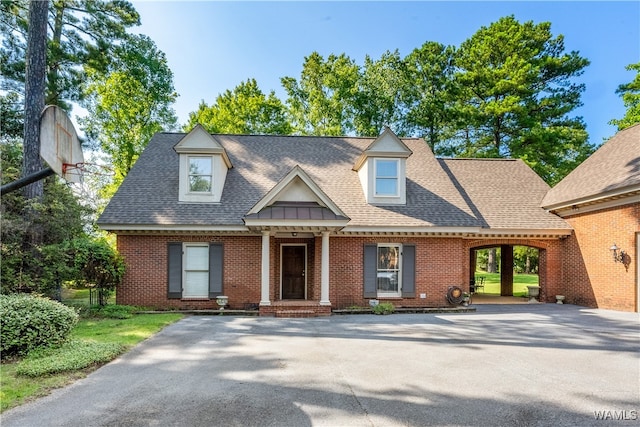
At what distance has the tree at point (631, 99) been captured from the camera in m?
23.5

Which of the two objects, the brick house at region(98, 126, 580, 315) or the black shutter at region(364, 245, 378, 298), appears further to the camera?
the black shutter at region(364, 245, 378, 298)

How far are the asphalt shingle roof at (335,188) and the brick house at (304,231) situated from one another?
0.06 meters

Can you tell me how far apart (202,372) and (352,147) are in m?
12.6

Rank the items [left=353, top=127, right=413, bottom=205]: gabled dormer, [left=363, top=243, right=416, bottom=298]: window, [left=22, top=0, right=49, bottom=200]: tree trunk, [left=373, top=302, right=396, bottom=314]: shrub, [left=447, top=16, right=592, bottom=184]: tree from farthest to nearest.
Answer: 1. [left=447, top=16, right=592, bottom=184]: tree
2. [left=353, top=127, right=413, bottom=205]: gabled dormer
3. [left=363, top=243, right=416, bottom=298]: window
4. [left=373, top=302, right=396, bottom=314]: shrub
5. [left=22, top=0, right=49, bottom=200]: tree trunk

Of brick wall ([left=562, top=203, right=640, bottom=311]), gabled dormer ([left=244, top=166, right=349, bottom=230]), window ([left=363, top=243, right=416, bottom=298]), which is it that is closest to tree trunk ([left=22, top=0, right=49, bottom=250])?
gabled dormer ([left=244, top=166, right=349, bottom=230])

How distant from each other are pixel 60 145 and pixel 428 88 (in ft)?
96.8

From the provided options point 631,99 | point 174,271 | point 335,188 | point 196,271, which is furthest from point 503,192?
point 631,99

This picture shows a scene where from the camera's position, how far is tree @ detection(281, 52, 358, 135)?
95.2ft

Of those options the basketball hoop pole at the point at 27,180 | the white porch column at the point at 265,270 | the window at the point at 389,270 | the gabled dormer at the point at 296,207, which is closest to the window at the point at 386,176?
the window at the point at 389,270

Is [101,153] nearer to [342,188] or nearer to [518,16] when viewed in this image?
[342,188]

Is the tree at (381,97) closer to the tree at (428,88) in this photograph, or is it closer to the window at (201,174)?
the tree at (428,88)

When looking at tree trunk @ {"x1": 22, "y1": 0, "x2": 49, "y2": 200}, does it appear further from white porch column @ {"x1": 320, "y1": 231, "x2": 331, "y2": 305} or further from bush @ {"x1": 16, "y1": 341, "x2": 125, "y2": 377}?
white porch column @ {"x1": 320, "y1": 231, "x2": 331, "y2": 305}

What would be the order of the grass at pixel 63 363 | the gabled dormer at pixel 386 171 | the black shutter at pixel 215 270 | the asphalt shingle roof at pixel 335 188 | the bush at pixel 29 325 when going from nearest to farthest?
1. the grass at pixel 63 363
2. the bush at pixel 29 325
3. the black shutter at pixel 215 270
4. the asphalt shingle roof at pixel 335 188
5. the gabled dormer at pixel 386 171

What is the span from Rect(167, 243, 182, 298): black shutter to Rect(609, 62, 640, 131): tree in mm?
28860
